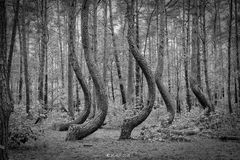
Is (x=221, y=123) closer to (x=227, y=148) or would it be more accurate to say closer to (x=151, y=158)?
(x=227, y=148)

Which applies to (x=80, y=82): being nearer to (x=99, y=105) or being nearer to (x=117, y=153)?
(x=99, y=105)

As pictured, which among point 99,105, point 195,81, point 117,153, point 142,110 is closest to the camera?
point 117,153

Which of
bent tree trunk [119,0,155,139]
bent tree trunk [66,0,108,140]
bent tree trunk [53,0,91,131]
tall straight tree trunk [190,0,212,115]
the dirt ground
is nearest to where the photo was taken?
the dirt ground

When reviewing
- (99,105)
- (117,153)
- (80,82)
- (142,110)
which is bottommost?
(117,153)

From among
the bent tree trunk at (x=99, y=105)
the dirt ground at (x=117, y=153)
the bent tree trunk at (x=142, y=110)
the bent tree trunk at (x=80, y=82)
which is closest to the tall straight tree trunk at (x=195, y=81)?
the bent tree trunk at (x=142, y=110)

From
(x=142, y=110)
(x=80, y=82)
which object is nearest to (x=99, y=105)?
(x=142, y=110)

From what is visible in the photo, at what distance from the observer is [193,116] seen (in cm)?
1166

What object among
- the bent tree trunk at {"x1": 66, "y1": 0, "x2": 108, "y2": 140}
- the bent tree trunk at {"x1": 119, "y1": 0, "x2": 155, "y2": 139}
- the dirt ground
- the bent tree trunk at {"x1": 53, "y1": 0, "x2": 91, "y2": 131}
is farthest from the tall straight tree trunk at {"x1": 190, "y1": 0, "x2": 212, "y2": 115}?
the bent tree trunk at {"x1": 66, "y1": 0, "x2": 108, "y2": 140}

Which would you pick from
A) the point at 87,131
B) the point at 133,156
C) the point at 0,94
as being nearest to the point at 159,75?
the point at 87,131

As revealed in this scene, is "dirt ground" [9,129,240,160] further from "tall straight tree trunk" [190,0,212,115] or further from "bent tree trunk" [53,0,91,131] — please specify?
"tall straight tree trunk" [190,0,212,115]

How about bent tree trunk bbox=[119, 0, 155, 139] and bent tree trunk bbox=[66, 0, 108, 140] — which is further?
bent tree trunk bbox=[119, 0, 155, 139]

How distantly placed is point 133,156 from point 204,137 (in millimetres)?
4586

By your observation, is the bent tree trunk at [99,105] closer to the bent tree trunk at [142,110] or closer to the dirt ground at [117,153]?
the dirt ground at [117,153]

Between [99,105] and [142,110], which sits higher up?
[99,105]
